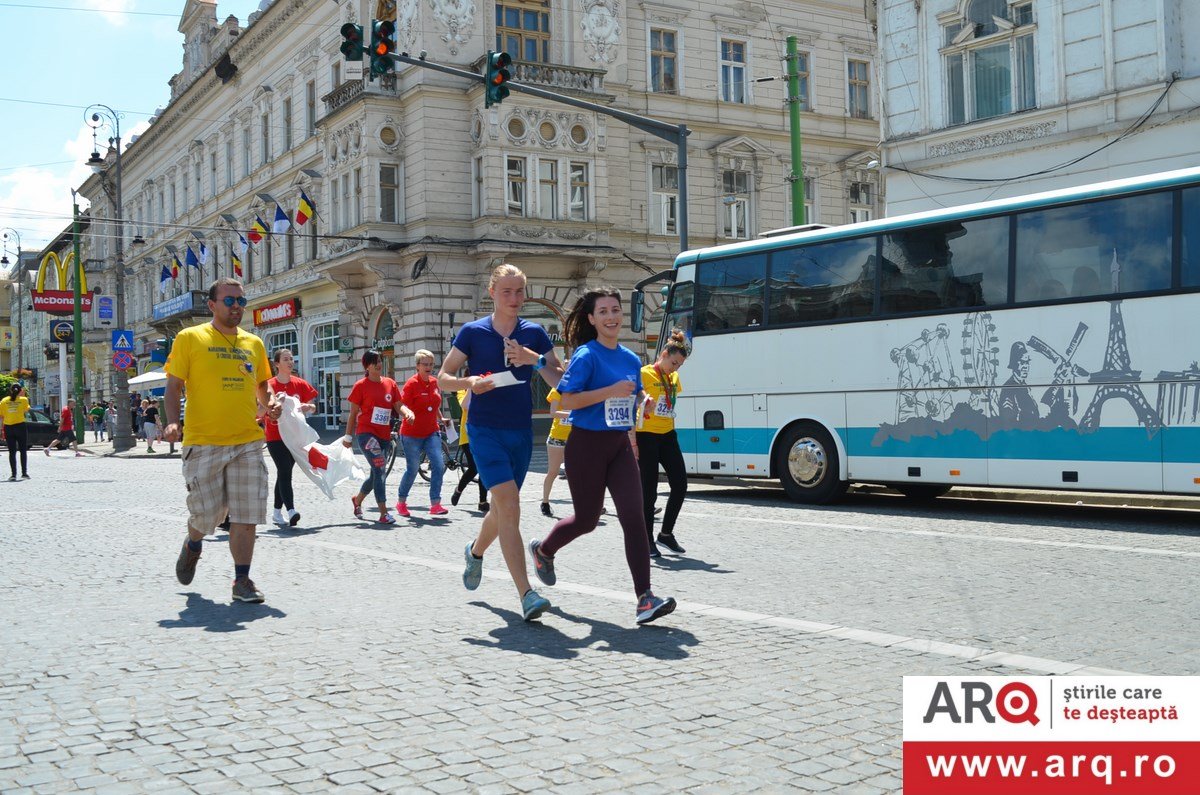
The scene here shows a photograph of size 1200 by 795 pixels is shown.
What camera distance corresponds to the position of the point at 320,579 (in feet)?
27.2

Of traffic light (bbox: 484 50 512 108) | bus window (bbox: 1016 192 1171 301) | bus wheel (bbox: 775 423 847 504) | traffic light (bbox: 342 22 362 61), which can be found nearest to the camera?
bus window (bbox: 1016 192 1171 301)

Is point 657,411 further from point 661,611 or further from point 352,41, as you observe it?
→ point 352,41

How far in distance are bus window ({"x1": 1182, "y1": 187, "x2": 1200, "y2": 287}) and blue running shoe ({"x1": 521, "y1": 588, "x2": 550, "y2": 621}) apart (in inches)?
313

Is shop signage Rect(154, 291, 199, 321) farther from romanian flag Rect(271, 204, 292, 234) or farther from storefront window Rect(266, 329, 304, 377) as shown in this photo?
romanian flag Rect(271, 204, 292, 234)

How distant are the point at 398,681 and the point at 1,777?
1645 millimetres

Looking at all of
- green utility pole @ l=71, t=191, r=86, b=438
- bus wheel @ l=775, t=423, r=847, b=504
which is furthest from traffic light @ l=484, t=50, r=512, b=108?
green utility pole @ l=71, t=191, r=86, b=438

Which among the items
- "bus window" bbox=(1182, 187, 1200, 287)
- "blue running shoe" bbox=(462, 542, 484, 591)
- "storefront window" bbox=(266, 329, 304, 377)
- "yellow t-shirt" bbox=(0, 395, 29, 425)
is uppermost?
"storefront window" bbox=(266, 329, 304, 377)

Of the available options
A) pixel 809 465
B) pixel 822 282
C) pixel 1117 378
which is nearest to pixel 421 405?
pixel 809 465

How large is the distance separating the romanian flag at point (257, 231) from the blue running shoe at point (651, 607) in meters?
34.6

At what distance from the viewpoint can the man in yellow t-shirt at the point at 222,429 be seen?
733 cm

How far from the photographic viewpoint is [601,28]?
36.2m

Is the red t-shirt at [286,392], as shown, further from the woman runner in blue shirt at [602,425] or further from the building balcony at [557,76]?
the building balcony at [557,76]

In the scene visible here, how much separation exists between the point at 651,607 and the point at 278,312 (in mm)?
39671

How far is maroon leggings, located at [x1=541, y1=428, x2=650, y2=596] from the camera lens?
6.48 m
